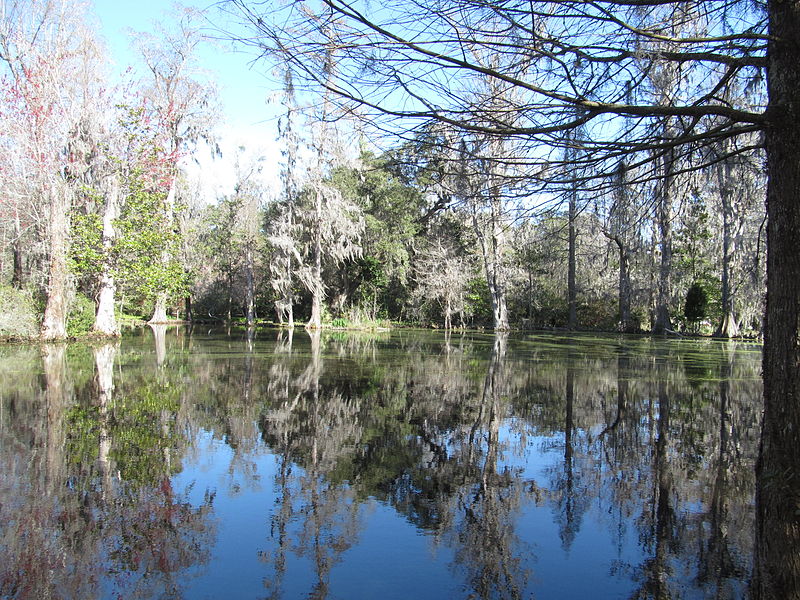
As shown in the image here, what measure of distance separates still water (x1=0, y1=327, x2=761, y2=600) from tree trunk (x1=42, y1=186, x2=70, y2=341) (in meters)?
7.13

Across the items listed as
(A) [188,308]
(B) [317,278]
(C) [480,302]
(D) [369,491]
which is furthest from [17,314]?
(C) [480,302]

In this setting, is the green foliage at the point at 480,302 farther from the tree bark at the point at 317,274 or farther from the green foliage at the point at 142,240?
the green foliage at the point at 142,240

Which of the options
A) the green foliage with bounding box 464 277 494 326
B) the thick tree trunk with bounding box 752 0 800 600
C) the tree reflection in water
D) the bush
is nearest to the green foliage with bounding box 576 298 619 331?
the green foliage with bounding box 464 277 494 326

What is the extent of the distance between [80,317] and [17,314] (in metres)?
2.40

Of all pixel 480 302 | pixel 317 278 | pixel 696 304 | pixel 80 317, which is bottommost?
pixel 80 317

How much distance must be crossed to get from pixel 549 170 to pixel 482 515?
7.78 feet

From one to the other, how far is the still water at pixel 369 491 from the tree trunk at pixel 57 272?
7.13 metres

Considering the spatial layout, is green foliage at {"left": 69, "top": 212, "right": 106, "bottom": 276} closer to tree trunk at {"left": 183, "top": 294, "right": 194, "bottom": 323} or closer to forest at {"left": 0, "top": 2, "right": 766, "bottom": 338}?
forest at {"left": 0, "top": 2, "right": 766, "bottom": 338}

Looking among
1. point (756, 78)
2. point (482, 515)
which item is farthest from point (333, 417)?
point (756, 78)

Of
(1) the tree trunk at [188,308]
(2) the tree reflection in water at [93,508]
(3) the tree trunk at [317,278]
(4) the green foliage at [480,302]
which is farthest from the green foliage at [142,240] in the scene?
(4) the green foliage at [480,302]

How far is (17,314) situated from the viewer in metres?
15.2

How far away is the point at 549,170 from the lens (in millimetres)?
3400

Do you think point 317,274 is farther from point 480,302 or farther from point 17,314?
point 17,314

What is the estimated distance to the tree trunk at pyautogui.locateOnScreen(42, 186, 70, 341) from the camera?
15688 mm
